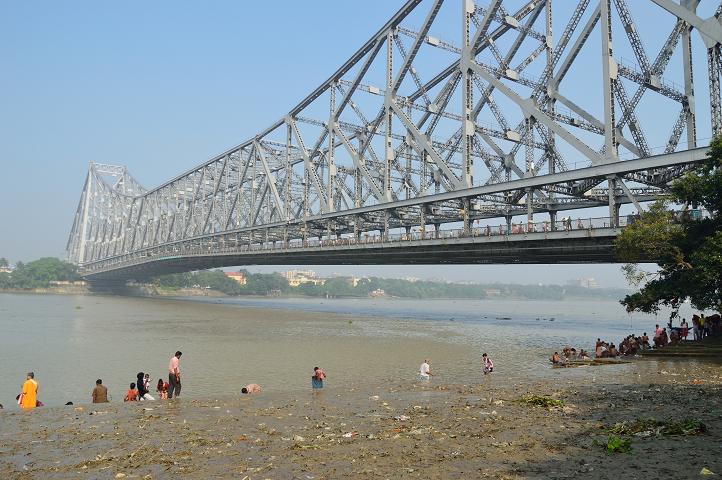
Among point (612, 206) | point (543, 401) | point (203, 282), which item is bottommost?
point (543, 401)

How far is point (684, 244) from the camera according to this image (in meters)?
24.8

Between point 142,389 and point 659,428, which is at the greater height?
point 659,428

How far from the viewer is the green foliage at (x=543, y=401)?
12727mm

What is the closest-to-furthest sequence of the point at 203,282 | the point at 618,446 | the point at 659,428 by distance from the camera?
the point at 618,446, the point at 659,428, the point at 203,282

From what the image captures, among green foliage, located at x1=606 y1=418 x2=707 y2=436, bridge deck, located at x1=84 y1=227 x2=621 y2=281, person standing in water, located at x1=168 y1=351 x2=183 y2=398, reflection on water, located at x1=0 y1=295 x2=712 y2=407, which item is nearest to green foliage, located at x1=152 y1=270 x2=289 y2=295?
bridge deck, located at x1=84 y1=227 x2=621 y2=281

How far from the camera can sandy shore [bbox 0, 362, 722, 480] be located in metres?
8.06

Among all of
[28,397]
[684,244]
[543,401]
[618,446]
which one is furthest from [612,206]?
[28,397]

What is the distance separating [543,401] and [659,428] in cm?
360

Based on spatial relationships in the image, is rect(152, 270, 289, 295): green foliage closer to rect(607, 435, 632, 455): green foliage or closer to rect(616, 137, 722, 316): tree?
rect(616, 137, 722, 316): tree

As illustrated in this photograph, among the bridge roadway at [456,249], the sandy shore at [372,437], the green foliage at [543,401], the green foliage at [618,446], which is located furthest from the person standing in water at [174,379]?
the bridge roadway at [456,249]

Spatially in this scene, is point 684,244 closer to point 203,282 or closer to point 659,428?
point 659,428

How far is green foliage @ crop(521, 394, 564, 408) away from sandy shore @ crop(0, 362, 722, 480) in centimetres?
23

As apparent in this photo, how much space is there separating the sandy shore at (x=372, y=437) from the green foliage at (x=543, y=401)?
0.23 m

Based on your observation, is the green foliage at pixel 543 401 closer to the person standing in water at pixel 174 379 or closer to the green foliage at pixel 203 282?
the person standing in water at pixel 174 379
